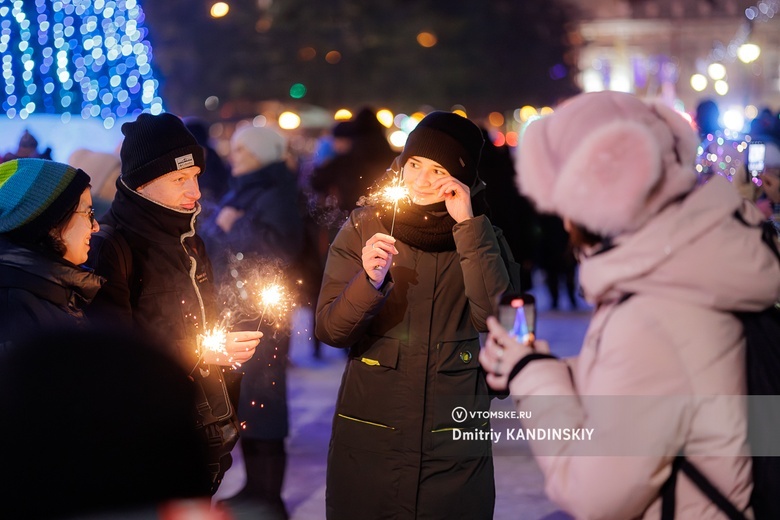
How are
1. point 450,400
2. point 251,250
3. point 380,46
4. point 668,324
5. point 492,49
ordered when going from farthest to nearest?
point 492,49 → point 380,46 → point 251,250 → point 450,400 → point 668,324

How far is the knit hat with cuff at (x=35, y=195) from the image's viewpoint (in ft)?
10.5

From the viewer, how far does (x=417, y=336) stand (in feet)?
12.6

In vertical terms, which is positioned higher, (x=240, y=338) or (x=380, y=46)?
(x=380, y=46)

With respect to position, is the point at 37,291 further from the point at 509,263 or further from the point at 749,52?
the point at 749,52

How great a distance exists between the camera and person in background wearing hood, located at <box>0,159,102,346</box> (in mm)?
2996

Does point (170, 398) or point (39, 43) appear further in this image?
point (39, 43)

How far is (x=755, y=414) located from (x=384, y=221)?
1.93m

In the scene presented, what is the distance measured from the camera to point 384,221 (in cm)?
400

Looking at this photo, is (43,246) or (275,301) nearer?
(43,246)

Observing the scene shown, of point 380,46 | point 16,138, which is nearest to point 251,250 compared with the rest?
point 16,138

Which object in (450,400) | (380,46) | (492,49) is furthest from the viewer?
(492,49)

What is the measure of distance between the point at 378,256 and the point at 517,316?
1107 mm

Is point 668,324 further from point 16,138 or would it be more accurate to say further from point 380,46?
point 380,46

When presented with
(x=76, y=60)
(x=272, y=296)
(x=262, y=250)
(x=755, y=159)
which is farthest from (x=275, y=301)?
(x=76, y=60)
